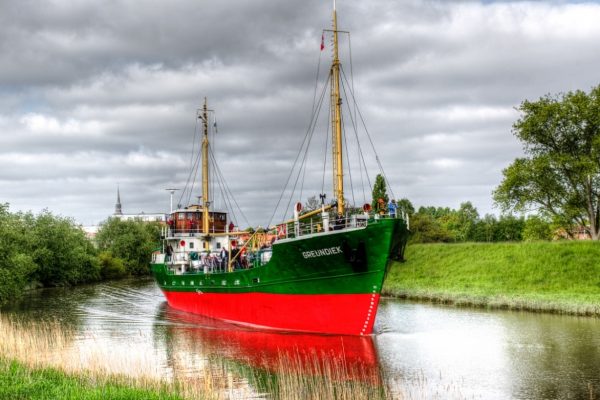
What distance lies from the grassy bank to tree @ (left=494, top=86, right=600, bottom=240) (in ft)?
20.1

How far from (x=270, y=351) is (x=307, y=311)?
349 centimetres

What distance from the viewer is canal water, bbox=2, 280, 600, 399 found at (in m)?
17.9

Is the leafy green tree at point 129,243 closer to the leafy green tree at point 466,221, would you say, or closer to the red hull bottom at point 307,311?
the red hull bottom at point 307,311

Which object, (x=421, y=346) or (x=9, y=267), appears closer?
(x=421, y=346)

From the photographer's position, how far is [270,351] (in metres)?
23.3

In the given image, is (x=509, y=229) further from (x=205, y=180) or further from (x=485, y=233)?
(x=205, y=180)

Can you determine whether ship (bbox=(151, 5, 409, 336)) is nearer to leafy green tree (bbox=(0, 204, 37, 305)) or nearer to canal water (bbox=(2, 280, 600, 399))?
canal water (bbox=(2, 280, 600, 399))

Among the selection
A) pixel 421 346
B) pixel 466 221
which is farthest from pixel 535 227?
pixel 466 221

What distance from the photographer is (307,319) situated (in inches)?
1040

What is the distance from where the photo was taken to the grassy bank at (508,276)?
116 ft

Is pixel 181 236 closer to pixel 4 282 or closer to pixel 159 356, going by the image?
pixel 4 282

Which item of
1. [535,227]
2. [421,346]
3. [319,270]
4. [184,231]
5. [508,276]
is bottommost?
[421,346]

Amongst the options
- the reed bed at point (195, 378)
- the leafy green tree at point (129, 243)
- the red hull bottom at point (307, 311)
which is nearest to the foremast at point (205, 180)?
the red hull bottom at point (307, 311)

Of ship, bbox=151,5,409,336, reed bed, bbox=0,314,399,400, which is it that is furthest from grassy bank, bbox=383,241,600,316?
reed bed, bbox=0,314,399,400
